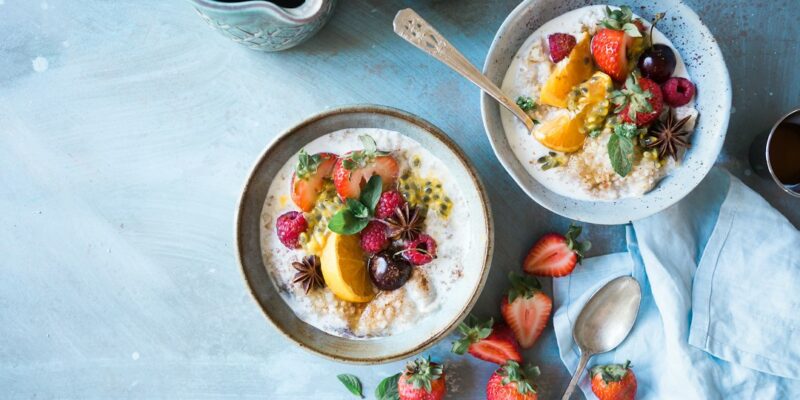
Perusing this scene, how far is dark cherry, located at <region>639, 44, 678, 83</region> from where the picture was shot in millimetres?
1577

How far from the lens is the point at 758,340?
5.46 ft

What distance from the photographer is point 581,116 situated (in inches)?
61.3

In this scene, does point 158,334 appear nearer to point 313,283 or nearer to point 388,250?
point 313,283

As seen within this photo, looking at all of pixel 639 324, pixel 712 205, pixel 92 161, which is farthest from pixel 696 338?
pixel 92 161

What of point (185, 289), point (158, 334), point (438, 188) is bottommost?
point (158, 334)

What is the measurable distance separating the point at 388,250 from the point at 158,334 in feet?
2.30

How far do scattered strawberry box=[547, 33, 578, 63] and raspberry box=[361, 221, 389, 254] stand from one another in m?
0.58

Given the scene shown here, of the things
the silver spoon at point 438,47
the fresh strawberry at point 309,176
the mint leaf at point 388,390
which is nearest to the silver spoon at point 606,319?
the mint leaf at point 388,390

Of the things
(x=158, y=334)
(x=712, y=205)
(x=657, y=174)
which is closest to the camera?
(x=657, y=174)

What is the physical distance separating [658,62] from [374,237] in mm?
778

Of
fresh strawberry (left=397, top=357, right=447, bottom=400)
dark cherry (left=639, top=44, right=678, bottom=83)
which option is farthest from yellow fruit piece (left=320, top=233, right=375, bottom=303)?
dark cherry (left=639, top=44, right=678, bottom=83)

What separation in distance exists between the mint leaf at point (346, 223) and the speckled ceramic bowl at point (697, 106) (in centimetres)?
36

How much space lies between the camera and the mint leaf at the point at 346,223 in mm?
1538

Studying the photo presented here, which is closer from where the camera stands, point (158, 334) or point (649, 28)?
point (649, 28)
